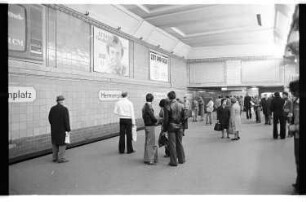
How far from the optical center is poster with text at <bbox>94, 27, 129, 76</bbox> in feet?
25.4

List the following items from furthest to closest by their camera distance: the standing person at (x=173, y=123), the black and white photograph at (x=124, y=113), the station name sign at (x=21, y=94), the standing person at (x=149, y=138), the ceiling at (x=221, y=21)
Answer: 1. the ceiling at (x=221, y=21)
2. the station name sign at (x=21, y=94)
3. the standing person at (x=149, y=138)
4. the standing person at (x=173, y=123)
5. the black and white photograph at (x=124, y=113)

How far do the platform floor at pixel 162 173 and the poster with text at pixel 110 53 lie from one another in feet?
10.4

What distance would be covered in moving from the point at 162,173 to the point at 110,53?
539 cm

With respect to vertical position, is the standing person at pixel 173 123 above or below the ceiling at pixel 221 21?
below

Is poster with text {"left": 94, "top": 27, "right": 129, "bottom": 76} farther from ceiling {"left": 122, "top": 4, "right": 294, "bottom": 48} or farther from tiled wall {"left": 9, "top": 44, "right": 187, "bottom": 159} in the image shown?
ceiling {"left": 122, "top": 4, "right": 294, "bottom": 48}

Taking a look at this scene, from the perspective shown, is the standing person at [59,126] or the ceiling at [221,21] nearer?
the standing person at [59,126]

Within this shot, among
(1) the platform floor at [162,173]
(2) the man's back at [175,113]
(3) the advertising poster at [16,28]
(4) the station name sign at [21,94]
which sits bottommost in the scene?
(1) the platform floor at [162,173]

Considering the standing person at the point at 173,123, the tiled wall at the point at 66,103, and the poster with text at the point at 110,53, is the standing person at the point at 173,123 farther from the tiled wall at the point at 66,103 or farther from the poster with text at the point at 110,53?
the poster with text at the point at 110,53

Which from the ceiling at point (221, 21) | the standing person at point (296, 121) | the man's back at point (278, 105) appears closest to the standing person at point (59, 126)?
the standing person at point (296, 121)

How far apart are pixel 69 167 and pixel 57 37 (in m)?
3.57

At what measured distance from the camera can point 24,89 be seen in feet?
17.5

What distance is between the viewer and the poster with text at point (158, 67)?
37.9ft

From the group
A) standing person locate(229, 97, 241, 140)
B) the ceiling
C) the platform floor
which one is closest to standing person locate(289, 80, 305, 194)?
the platform floor

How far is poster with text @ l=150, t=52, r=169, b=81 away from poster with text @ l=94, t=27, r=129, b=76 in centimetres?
235
